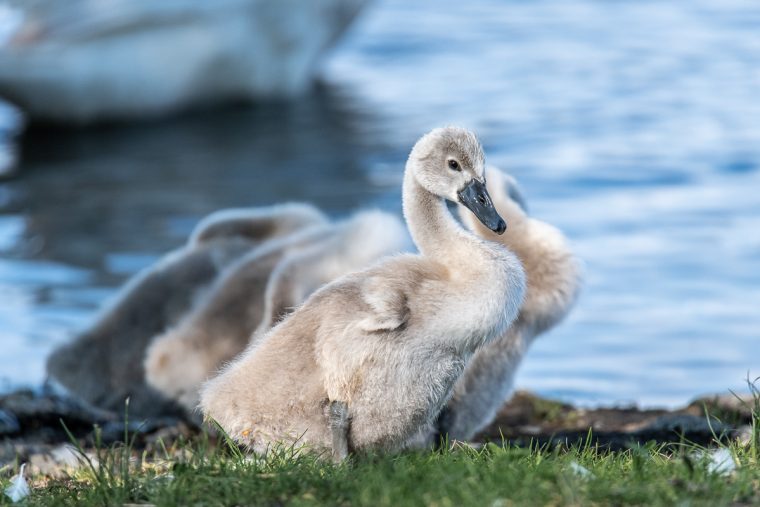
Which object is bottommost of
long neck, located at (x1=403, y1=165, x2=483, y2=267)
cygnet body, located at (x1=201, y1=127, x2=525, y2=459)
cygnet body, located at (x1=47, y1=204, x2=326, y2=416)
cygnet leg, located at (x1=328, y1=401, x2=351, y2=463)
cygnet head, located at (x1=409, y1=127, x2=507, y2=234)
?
cygnet body, located at (x1=47, y1=204, x2=326, y2=416)

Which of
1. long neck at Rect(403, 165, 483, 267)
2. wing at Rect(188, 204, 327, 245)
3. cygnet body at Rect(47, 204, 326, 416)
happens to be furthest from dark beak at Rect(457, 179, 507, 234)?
wing at Rect(188, 204, 327, 245)

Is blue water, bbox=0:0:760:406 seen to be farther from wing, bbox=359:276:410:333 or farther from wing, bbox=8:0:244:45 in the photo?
wing, bbox=359:276:410:333

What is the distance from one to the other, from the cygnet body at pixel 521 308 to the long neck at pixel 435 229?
3.25 feet

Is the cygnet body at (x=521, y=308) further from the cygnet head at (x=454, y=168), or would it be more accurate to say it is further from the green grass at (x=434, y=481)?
the green grass at (x=434, y=481)

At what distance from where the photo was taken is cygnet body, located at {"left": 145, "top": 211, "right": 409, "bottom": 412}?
7984mm

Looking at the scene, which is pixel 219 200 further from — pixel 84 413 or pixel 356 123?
pixel 84 413

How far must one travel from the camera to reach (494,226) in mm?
6176

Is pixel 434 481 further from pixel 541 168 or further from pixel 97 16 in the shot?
pixel 97 16

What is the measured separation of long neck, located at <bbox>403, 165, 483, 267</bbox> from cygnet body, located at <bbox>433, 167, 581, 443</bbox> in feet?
3.25

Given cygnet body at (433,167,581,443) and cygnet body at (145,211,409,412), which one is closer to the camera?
cygnet body at (433,167,581,443)

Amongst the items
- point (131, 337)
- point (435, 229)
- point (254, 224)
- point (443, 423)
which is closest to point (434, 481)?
point (435, 229)

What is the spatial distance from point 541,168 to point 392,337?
11106 mm

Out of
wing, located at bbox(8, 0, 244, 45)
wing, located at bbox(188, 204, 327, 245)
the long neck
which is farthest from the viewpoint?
wing, located at bbox(8, 0, 244, 45)

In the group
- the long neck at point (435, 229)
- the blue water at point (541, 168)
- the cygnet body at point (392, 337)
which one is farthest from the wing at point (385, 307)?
the blue water at point (541, 168)
